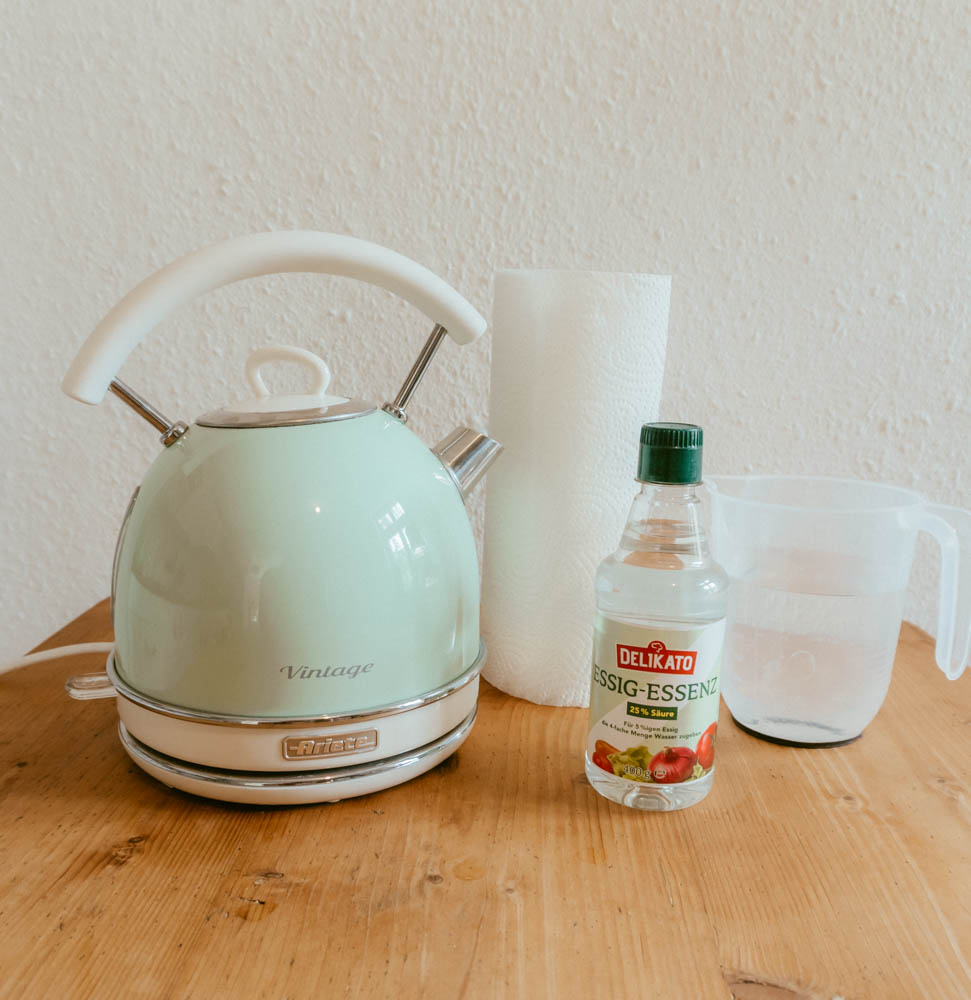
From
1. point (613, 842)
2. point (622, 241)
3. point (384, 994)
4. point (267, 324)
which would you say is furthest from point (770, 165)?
point (384, 994)

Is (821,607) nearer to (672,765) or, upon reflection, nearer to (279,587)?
(672,765)

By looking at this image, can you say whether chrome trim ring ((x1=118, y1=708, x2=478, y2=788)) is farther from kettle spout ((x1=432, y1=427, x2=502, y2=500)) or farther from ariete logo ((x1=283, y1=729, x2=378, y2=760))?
kettle spout ((x1=432, y1=427, x2=502, y2=500))

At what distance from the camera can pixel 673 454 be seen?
17.4 inches

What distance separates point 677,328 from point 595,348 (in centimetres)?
21

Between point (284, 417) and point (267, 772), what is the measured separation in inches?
7.2

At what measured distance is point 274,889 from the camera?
0.39 m

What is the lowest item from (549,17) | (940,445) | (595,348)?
(940,445)

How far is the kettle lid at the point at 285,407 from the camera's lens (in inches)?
17.8

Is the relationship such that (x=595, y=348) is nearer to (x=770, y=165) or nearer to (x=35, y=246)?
(x=770, y=165)

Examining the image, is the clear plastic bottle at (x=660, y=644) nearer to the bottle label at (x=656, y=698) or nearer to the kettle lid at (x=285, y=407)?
the bottle label at (x=656, y=698)

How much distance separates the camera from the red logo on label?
0.43 metres

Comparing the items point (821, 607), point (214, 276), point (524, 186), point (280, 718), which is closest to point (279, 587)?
point (280, 718)

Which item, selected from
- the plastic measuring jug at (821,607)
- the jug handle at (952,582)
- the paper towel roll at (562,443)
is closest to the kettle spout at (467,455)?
the paper towel roll at (562,443)

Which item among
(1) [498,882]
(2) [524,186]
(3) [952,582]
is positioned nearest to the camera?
(1) [498,882]
